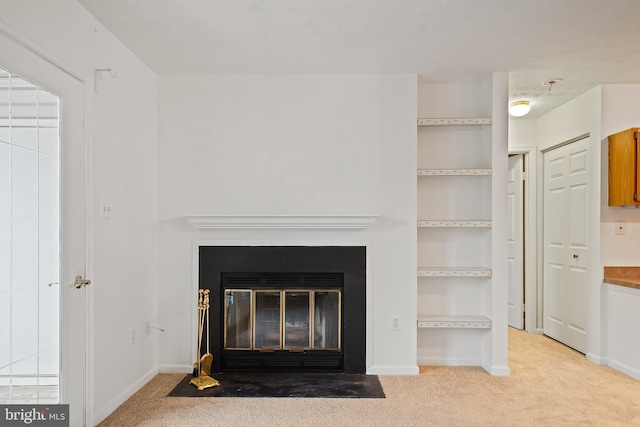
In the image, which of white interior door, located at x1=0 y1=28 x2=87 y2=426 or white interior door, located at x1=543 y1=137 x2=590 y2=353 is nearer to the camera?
white interior door, located at x1=0 y1=28 x2=87 y2=426

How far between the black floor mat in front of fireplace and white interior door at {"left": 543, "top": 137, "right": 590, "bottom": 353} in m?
Answer: 2.25

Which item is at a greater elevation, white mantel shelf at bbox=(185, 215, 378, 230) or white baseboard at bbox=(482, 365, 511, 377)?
white mantel shelf at bbox=(185, 215, 378, 230)

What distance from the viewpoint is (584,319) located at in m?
4.10

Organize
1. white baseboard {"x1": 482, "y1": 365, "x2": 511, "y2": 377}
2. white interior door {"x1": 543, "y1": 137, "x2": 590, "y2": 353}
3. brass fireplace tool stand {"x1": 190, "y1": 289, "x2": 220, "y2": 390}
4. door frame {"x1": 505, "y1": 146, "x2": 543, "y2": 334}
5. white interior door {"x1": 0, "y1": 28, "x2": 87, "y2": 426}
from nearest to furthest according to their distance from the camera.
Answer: white interior door {"x1": 0, "y1": 28, "x2": 87, "y2": 426}, brass fireplace tool stand {"x1": 190, "y1": 289, "x2": 220, "y2": 390}, white baseboard {"x1": 482, "y1": 365, "x2": 511, "y2": 377}, white interior door {"x1": 543, "y1": 137, "x2": 590, "y2": 353}, door frame {"x1": 505, "y1": 146, "x2": 543, "y2": 334}

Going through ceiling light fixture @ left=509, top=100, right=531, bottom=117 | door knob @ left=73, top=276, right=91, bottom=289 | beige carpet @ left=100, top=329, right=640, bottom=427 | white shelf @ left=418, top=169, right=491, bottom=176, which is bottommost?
beige carpet @ left=100, top=329, right=640, bottom=427

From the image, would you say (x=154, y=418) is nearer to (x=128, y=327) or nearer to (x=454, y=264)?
(x=128, y=327)

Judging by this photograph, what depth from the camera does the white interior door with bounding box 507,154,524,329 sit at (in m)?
5.17

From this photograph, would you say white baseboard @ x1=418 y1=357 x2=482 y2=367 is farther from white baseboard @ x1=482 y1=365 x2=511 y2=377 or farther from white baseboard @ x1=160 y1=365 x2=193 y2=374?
white baseboard @ x1=160 y1=365 x2=193 y2=374

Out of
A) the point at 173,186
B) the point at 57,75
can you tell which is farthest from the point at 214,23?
the point at 173,186

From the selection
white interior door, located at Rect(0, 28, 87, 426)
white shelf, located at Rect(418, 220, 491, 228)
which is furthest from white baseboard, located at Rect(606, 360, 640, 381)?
white interior door, located at Rect(0, 28, 87, 426)

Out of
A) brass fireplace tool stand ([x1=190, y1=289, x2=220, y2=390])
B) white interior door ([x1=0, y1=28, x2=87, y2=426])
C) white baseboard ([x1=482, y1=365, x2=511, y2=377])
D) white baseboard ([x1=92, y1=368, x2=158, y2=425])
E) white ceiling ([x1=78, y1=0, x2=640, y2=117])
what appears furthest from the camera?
white baseboard ([x1=482, y1=365, x2=511, y2=377])

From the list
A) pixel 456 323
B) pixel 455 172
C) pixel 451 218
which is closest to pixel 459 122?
pixel 455 172

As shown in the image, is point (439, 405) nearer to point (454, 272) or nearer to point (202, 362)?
point (454, 272)

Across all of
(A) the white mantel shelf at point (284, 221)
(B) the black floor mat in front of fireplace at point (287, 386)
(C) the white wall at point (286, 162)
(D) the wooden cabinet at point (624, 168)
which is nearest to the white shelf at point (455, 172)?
(C) the white wall at point (286, 162)
